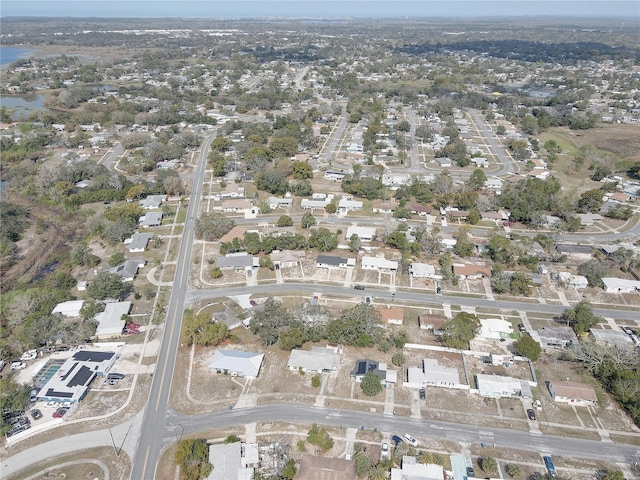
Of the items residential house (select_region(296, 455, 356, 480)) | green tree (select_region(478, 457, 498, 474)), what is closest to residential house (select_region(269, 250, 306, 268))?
residential house (select_region(296, 455, 356, 480))

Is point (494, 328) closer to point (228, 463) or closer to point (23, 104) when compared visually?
point (228, 463)

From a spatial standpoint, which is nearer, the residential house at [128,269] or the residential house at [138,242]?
the residential house at [128,269]

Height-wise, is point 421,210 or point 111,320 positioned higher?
point 421,210

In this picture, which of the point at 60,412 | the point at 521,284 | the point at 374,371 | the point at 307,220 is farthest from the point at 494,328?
the point at 60,412

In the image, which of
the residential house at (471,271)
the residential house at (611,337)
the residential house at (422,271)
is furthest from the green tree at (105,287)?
the residential house at (611,337)

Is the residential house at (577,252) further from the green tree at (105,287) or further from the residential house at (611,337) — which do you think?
the green tree at (105,287)

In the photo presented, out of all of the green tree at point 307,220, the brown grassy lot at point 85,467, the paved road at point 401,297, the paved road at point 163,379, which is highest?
the green tree at point 307,220
